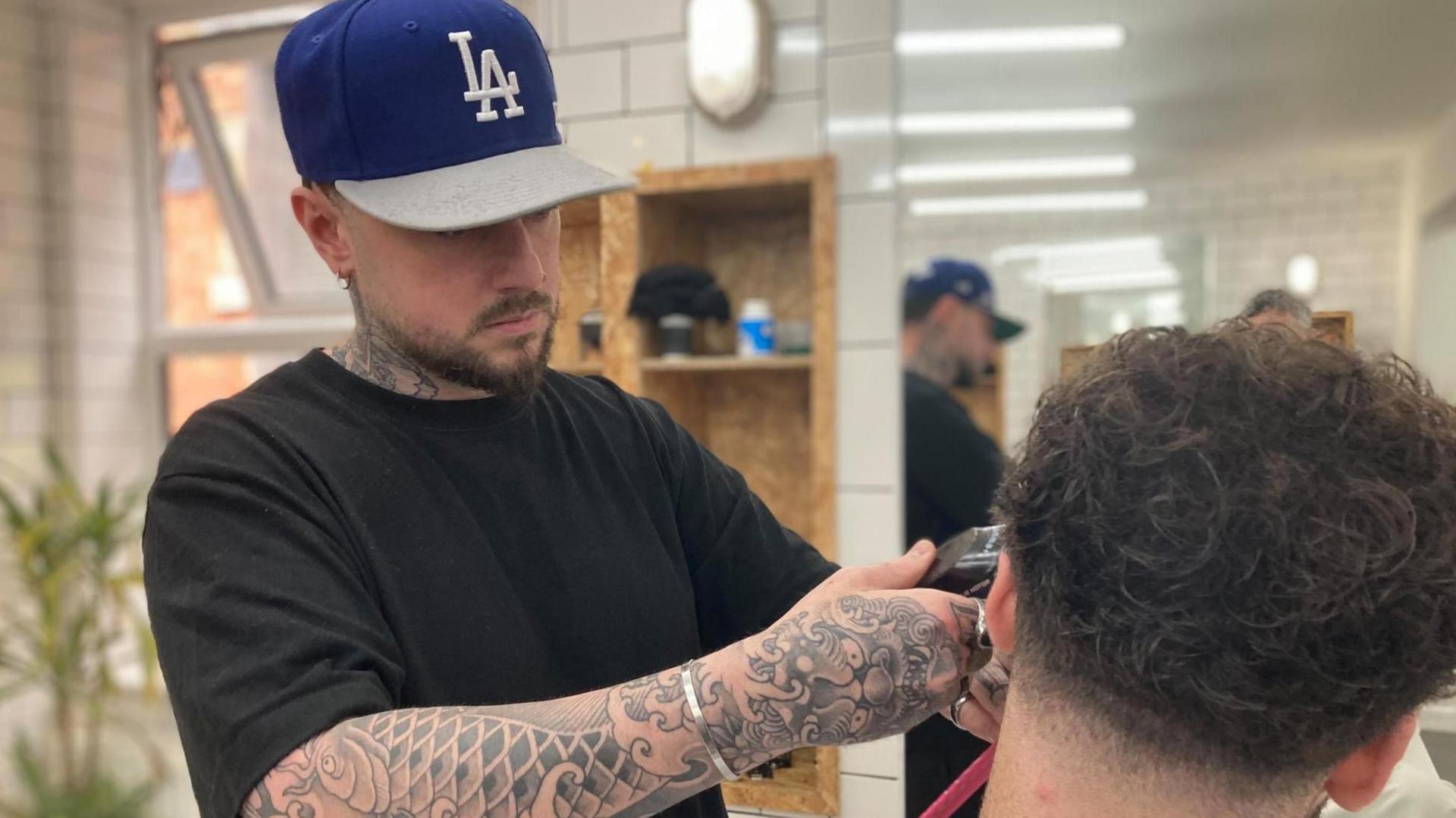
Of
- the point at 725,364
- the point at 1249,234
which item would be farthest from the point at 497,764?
the point at 1249,234

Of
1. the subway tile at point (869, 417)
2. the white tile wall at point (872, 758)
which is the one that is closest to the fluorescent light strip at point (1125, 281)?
the subway tile at point (869, 417)

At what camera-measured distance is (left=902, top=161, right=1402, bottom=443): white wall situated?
3.24 ft

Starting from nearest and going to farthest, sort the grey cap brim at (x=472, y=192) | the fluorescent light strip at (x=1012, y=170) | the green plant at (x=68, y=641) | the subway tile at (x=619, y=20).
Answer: the grey cap brim at (x=472, y=192)
the subway tile at (x=619, y=20)
the green plant at (x=68, y=641)
the fluorescent light strip at (x=1012, y=170)

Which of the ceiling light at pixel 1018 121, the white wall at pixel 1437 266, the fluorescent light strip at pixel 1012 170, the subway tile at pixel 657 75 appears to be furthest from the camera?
the fluorescent light strip at pixel 1012 170

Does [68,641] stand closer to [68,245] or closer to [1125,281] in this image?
[68,245]

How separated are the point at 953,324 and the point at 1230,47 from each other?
0.91 metres

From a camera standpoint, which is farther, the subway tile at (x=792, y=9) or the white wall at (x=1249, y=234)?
the subway tile at (x=792, y=9)

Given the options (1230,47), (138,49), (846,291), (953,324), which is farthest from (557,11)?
(138,49)

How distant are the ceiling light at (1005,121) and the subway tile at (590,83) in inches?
64.6

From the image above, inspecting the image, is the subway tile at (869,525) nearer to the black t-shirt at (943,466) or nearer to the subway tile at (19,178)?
the black t-shirt at (943,466)

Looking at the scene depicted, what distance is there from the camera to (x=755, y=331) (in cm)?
153

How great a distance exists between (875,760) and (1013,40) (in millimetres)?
2221

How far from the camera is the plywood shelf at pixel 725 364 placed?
1325 millimetres

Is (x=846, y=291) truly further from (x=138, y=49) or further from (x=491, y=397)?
(x=138, y=49)
